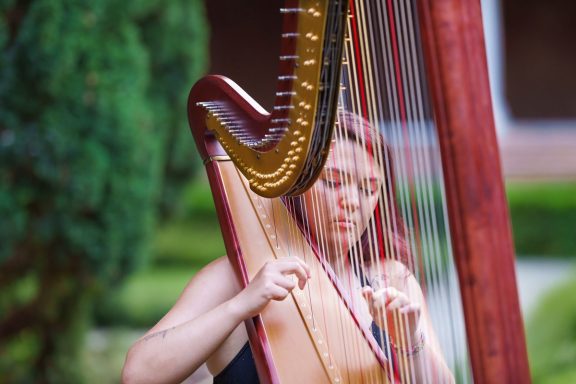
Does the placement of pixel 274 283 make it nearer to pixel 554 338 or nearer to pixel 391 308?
pixel 391 308

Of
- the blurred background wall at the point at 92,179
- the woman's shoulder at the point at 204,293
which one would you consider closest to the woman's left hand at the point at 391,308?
the woman's shoulder at the point at 204,293

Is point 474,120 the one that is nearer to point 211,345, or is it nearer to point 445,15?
point 445,15

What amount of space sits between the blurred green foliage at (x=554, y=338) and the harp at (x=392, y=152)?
2765mm

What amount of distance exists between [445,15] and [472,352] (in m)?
0.34

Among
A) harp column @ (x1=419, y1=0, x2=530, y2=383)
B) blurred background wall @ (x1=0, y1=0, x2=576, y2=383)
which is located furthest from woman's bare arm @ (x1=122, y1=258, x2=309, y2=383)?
blurred background wall @ (x1=0, y1=0, x2=576, y2=383)

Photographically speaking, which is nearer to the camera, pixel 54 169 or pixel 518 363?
pixel 518 363

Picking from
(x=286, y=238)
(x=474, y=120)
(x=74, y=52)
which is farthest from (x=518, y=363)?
(x=74, y=52)

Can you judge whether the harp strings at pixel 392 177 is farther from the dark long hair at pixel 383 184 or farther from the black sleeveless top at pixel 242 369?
the black sleeveless top at pixel 242 369

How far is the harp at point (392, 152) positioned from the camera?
95cm

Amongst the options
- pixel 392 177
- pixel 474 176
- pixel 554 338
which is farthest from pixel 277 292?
pixel 554 338

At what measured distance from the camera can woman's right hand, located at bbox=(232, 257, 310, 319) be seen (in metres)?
1.50

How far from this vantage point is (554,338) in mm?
4688

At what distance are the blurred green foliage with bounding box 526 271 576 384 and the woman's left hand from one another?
296 cm

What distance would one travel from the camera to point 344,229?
155cm
